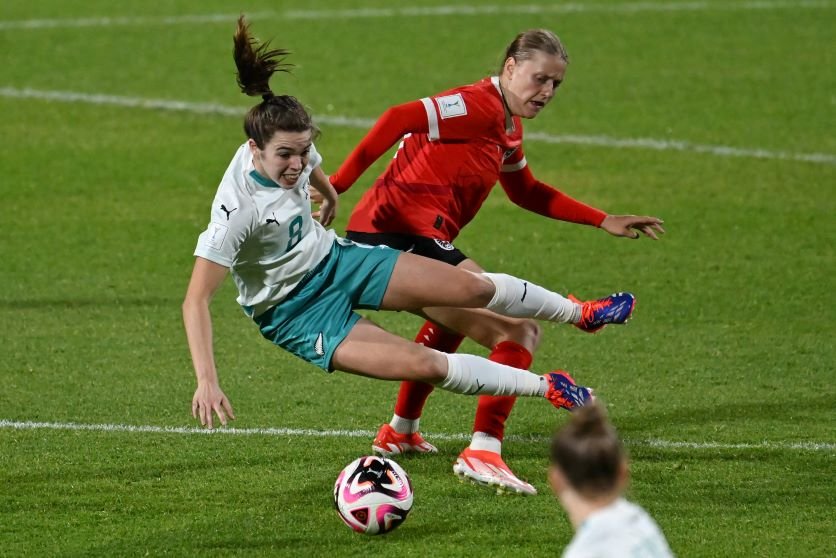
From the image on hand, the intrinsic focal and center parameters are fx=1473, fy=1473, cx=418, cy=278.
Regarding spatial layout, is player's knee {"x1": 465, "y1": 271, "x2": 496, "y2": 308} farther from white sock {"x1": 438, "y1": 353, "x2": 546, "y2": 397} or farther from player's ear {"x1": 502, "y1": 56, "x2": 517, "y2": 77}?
player's ear {"x1": 502, "y1": 56, "x2": 517, "y2": 77}

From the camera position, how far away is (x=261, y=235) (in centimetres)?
597

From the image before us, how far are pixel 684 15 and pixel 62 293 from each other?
11.3 m

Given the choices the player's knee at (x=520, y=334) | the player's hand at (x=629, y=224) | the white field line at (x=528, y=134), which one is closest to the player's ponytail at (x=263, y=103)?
the player's knee at (x=520, y=334)

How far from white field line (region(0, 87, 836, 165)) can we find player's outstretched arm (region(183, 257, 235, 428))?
29.5 feet

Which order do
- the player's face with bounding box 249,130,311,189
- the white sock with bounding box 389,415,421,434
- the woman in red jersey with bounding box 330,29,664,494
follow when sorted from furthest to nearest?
the white sock with bounding box 389,415,421,434, the woman in red jersey with bounding box 330,29,664,494, the player's face with bounding box 249,130,311,189

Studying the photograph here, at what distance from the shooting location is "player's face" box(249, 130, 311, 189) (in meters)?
5.89

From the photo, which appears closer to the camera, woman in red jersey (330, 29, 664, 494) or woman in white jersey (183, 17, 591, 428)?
woman in white jersey (183, 17, 591, 428)

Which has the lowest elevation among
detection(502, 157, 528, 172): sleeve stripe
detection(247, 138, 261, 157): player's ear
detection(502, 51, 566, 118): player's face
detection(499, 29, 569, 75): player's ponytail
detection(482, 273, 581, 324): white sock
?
detection(482, 273, 581, 324): white sock

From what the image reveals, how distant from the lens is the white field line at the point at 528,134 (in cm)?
1380

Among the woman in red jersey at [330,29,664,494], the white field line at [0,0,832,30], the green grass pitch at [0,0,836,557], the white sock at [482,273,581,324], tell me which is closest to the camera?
the green grass pitch at [0,0,836,557]

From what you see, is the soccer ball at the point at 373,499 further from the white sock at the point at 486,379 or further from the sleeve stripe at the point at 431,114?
the sleeve stripe at the point at 431,114

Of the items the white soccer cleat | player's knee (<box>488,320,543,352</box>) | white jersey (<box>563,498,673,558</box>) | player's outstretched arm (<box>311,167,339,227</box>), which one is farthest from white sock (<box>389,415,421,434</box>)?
white jersey (<box>563,498,673,558</box>)

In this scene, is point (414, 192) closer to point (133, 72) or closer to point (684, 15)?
point (133, 72)

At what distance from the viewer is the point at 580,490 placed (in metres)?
3.65
